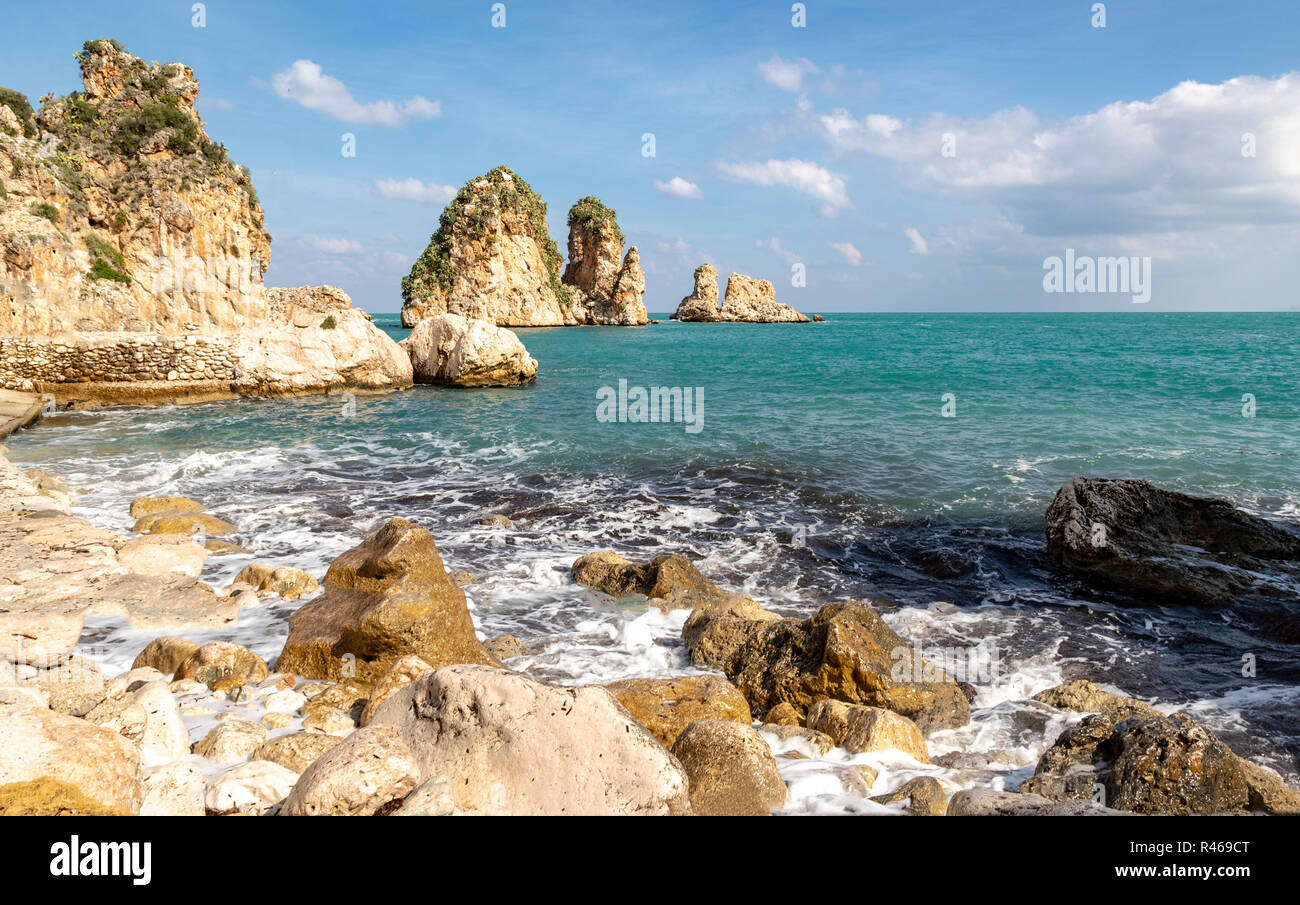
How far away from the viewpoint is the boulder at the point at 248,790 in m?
3.87

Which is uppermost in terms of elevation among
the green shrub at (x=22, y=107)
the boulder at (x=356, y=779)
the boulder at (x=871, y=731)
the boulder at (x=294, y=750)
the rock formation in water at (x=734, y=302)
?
the rock formation in water at (x=734, y=302)

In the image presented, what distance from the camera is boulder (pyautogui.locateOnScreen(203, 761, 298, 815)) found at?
387 cm

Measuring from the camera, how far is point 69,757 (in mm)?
3258

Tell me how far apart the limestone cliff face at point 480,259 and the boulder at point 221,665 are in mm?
79251

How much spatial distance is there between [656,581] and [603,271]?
4207 inches

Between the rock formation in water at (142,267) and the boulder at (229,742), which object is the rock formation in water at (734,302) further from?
the boulder at (229,742)

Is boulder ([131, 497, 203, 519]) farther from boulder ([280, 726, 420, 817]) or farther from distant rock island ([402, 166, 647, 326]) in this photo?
distant rock island ([402, 166, 647, 326])

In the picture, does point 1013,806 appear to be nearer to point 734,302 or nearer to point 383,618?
point 383,618

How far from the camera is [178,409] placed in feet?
76.9

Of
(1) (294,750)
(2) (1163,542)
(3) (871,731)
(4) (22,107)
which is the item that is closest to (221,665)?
(1) (294,750)

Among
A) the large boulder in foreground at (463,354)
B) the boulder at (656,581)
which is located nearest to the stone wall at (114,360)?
A: the large boulder in foreground at (463,354)

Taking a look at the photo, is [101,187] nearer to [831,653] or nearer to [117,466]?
[117,466]

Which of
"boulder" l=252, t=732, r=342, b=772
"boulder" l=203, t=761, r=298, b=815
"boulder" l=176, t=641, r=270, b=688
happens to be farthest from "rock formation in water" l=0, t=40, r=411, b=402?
"boulder" l=203, t=761, r=298, b=815

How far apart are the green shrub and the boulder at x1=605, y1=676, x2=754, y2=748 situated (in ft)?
110
